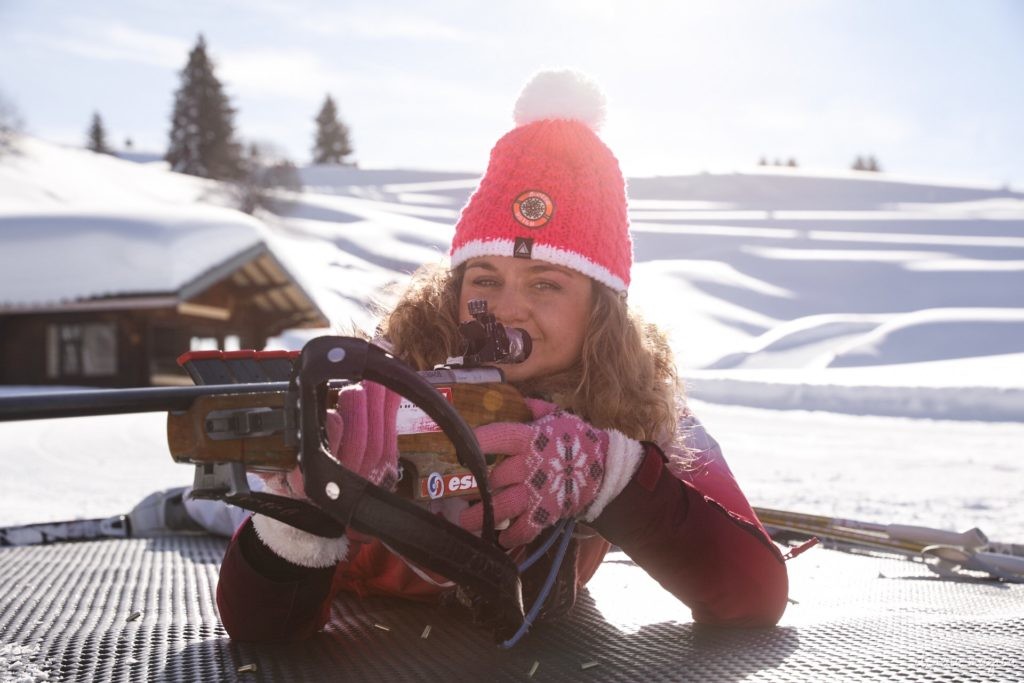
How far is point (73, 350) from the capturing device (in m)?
19.3

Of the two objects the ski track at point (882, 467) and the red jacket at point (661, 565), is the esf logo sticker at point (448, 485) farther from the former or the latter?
the ski track at point (882, 467)

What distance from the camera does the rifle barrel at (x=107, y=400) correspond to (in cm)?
112

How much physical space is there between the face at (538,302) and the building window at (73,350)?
1855 cm

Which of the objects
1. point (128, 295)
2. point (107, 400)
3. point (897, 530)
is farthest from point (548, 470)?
point (128, 295)

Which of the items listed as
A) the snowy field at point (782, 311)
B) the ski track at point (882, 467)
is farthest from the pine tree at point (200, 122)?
the ski track at point (882, 467)

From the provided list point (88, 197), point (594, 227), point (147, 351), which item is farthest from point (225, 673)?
point (88, 197)

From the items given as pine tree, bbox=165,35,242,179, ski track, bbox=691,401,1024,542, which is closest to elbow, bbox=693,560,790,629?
ski track, bbox=691,401,1024,542

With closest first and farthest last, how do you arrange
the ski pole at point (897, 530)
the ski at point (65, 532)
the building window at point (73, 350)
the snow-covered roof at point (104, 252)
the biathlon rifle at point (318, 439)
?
the biathlon rifle at point (318, 439), the ski pole at point (897, 530), the ski at point (65, 532), the snow-covered roof at point (104, 252), the building window at point (73, 350)

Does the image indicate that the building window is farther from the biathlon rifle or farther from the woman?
the biathlon rifle

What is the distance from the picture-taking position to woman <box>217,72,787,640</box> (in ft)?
5.77

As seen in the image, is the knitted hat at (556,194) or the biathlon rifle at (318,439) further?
the knitted hat at (556,194)

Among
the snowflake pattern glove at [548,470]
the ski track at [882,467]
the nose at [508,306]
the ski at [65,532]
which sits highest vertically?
the nose at [508,306]

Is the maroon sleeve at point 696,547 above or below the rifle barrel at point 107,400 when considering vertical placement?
below

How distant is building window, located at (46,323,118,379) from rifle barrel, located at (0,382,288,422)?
19.4 m
